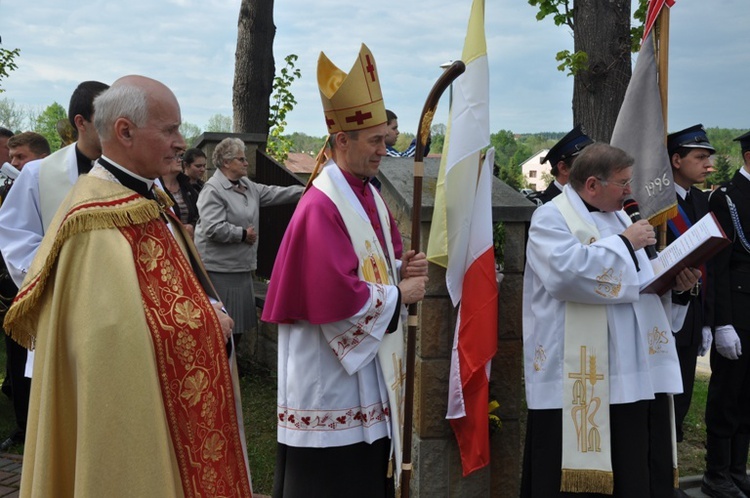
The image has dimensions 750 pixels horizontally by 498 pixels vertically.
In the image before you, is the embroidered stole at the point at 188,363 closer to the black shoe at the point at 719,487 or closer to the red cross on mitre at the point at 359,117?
the red cross on mitre at the point at 359,117

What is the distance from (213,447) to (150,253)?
2.37ft

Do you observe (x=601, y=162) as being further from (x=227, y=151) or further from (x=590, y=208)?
(x=227, y=151)

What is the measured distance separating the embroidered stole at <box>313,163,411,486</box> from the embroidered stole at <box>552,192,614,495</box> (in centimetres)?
92

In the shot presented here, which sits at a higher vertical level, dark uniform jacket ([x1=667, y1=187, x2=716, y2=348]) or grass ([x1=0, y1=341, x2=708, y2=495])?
dark uniform jacket ([x1=667, y1=187, x2=716, y2=348])

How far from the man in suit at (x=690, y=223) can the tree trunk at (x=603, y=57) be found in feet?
8.01

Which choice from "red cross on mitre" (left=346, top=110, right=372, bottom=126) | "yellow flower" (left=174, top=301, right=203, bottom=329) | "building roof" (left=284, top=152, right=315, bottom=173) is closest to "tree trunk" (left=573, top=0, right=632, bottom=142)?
"red cross on mitre" (left=346, top=110, right=372, bottom=126)

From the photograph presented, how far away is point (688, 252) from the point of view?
362 centimetres

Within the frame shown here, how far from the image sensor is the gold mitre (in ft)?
10.8

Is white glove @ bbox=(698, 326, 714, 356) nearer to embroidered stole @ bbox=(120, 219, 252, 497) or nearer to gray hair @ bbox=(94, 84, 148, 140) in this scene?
embroidered stole @ bbox=(120, 219, 252, 497)

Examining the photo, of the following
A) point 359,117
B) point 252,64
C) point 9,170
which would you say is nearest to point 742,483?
point 359,117

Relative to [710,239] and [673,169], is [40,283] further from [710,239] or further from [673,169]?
[673,169]

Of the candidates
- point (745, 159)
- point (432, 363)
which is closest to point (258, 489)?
point (432, 363)

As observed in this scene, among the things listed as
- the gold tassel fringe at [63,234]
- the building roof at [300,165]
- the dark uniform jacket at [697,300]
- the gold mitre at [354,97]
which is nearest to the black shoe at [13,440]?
the gold tassel fringe at [63,234]

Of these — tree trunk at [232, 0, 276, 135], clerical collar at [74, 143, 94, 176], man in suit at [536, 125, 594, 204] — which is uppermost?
tree trunk at [232, 0, 276, 135]
